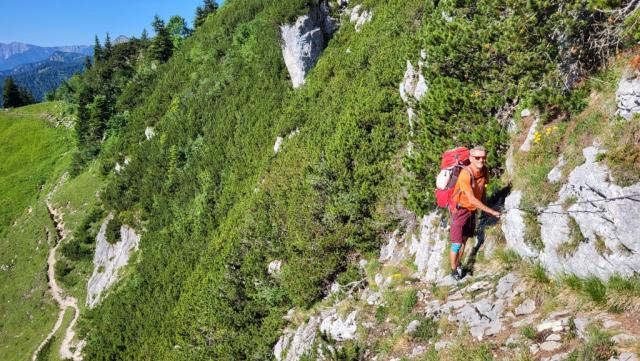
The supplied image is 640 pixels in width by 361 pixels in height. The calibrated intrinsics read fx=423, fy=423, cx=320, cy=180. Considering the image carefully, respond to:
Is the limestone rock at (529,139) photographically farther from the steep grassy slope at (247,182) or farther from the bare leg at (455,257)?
the steep grassy slope at (247,182)

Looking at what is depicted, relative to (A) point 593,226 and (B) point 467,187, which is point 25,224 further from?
(A) point 593,226

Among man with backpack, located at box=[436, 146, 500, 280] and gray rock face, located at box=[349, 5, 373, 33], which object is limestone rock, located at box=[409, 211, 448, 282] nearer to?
man with backpack, located at box=[436, 146, 500, 280]

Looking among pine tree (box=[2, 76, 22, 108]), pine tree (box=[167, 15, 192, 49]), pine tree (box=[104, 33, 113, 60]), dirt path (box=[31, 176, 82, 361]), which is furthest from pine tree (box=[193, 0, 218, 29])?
pine tree (box=[2, 76, 22, 108])

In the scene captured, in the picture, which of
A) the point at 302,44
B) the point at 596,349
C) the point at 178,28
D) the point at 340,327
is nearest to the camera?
the point at 596,349

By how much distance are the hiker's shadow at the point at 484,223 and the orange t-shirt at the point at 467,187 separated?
1.06m

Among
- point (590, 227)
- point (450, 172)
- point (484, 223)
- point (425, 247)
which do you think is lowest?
point (425, 247)

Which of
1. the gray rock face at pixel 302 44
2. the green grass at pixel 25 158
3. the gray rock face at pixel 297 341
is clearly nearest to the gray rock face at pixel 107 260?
the gray rock face at pixel 302 44

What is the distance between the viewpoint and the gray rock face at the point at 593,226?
5.43 metres

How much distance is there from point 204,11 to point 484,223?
211 feet

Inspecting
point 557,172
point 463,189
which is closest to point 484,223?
point 463,189

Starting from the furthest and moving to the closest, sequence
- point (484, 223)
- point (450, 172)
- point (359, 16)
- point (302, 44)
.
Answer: point (359, 16), point (302, 44), point (484, 223), point (450, 172)

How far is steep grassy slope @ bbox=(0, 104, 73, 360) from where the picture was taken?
34031 mm

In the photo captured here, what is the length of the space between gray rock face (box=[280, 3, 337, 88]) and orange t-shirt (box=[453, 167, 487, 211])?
2477 cm

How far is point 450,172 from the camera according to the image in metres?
7.34
